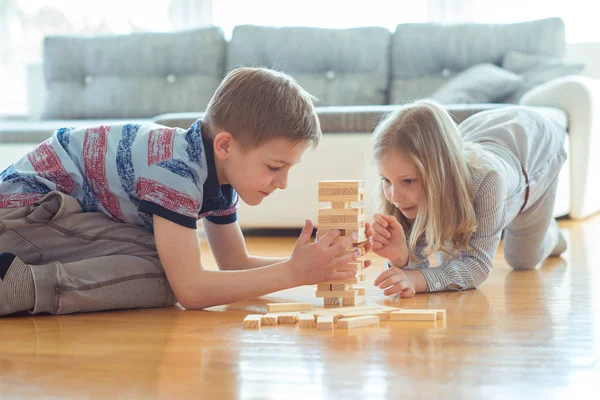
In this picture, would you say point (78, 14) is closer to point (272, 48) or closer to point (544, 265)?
point (272, 48)

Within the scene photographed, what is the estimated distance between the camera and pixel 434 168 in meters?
1.69

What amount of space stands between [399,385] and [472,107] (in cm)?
197

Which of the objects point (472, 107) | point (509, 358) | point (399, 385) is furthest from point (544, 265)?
point (399, 385)

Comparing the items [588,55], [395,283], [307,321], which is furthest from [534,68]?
[307,321]

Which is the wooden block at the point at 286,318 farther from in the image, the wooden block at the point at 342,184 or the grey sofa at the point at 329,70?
the grey sofa at the point at 329,70

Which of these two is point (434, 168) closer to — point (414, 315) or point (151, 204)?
point (414, 315)

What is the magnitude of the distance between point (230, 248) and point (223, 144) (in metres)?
0.38

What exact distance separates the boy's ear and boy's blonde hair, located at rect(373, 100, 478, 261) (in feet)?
1.20

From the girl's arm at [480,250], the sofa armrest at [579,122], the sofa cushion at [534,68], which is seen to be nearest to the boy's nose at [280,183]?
the girl's arm at [480,250]

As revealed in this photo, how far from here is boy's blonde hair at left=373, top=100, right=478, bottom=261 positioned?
1.69m

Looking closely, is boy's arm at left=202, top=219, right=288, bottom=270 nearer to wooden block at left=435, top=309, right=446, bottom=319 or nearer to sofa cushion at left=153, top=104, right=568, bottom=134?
wooden block at left=435, top=309, right=446, bottom=319

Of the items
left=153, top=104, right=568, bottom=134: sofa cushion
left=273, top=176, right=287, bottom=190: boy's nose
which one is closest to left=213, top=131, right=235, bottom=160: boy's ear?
left=273, top=176, right=287, bottom=190: boy's nose

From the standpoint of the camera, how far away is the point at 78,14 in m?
4.89

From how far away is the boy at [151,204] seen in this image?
1516 millimetres
